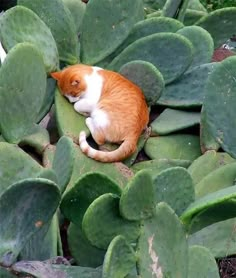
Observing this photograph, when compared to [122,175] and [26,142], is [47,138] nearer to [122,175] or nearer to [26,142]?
[26,142]

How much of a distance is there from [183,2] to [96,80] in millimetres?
472

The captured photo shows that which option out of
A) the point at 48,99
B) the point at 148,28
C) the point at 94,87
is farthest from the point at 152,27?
the point at 48,99

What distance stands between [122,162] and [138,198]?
2.26 ft

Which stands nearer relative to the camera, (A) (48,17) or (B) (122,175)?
(B) (122,175)

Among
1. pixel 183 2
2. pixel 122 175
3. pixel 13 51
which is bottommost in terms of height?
pixel 122 175

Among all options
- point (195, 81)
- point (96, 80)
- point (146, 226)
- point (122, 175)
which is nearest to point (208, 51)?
point (195, 81)

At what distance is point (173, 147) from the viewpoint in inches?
91.9

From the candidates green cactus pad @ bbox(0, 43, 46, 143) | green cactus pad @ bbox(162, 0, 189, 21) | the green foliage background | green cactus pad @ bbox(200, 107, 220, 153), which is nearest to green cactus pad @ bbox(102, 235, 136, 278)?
green cactus pad @ bbox(0, 43, 46, 143)

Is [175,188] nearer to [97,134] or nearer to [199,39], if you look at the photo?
[97,134]

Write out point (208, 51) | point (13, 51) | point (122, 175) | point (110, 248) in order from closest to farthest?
point (110, 248) < point (13, 51) < point (122, 175) < point (208, 51)

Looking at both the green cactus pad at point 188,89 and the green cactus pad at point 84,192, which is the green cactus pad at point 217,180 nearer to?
the green cactus pad at point 188,89

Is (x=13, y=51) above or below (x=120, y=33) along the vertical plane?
above

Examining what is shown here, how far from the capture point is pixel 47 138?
2.26 meters

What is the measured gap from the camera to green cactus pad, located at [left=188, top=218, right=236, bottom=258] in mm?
1972
